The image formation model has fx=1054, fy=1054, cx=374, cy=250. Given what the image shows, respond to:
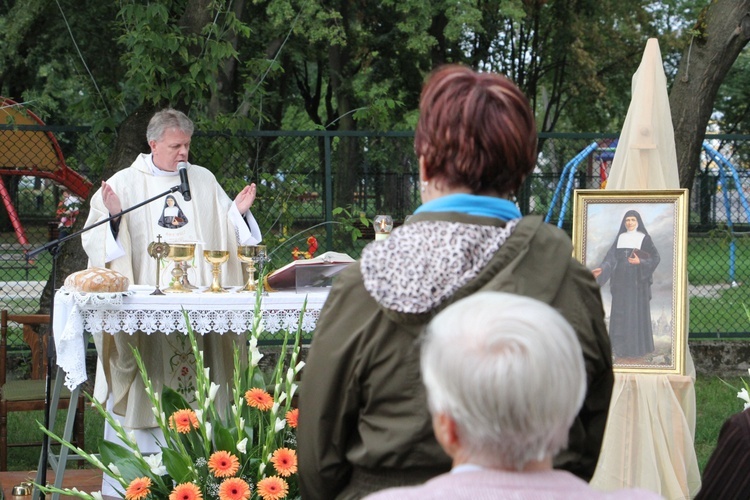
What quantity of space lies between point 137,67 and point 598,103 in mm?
19833

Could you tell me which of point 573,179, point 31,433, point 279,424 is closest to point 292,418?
point 279,424

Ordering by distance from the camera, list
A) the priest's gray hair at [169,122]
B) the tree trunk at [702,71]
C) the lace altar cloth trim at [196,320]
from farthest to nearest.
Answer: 1. the tree trunk at [702,71]
2. the priest's gray hair at [169,122]
3. the lace altar cloth trim at [196,320]

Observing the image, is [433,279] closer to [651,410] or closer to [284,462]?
[284,462]

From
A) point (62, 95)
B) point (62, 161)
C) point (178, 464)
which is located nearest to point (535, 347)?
point (178, 464)

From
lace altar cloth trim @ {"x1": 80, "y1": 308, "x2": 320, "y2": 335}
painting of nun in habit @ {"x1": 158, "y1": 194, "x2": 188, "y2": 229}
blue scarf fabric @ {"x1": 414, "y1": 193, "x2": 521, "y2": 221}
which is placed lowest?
lace altar cloth trim @ {"x1": 80, "y1": 308, "x2": 320, "y2": 335}

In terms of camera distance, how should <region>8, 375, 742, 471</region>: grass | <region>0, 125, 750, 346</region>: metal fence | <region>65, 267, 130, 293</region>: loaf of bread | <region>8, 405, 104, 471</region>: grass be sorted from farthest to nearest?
<region>0, 125, 750, 346</region>: metal fence
<region>8, 375, 742, 471</region>: grass
<region>8, 405, 104, 471</region>: grass
<region>65, 267, 130, 293</region>: loaf of bread

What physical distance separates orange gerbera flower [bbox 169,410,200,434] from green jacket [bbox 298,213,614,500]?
1238mm

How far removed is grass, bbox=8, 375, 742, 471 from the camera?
6398mm

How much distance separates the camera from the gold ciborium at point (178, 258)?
487 centimetres

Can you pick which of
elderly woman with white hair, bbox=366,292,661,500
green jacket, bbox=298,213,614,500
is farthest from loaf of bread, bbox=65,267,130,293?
elderly woman with white hair, bbox=366,292,661,500

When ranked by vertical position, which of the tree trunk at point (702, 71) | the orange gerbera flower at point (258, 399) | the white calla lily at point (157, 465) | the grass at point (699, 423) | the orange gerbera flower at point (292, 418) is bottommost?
the grass at point (699, 423)

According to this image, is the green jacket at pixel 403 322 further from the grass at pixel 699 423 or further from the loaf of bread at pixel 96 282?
the grass at pixel 699 423

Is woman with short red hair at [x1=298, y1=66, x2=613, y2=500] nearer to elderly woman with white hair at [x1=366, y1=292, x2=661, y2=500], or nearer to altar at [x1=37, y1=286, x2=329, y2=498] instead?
elderly woman with white hair at [x1=366, y1=292, x2=661, y2=500]

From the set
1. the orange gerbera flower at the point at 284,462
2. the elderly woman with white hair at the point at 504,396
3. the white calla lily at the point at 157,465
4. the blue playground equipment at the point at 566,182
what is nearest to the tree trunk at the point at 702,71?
the blue playground equipment at the point at 566,182
